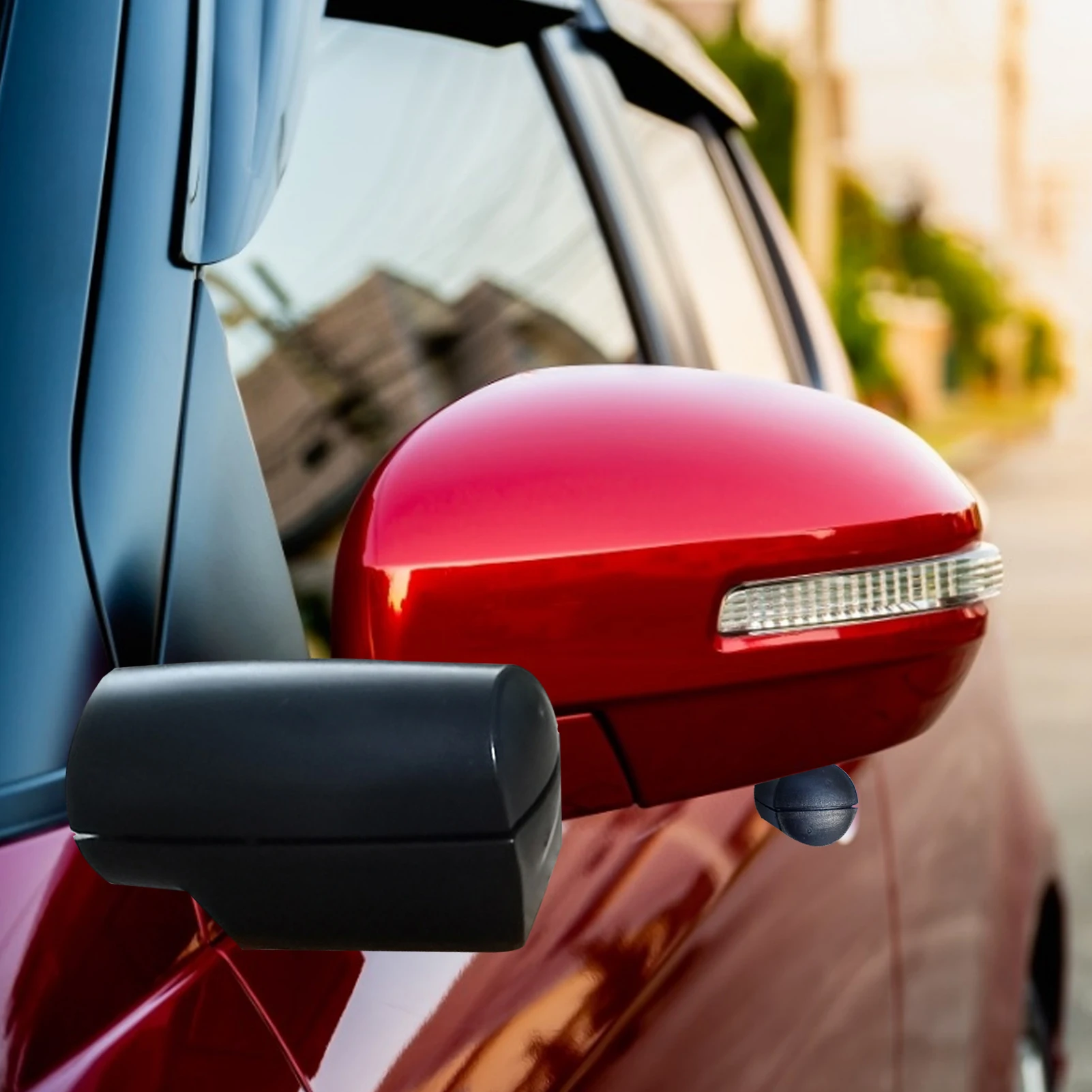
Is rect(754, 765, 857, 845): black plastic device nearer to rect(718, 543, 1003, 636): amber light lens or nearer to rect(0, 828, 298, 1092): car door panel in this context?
rect(718, 543, 1003, 636): amber light lens

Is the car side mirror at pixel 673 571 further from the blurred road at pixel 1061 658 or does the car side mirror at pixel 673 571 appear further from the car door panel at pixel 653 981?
the blurred road at pixel 1061 658

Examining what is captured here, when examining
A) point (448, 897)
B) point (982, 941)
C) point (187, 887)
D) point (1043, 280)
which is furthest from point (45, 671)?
point (1043, 280)

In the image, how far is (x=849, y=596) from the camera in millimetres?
1030

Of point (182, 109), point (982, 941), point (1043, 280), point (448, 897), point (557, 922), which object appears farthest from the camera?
point (1043, 280)

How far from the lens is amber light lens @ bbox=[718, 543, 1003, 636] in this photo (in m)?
1.00

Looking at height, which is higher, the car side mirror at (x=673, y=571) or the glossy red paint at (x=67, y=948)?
the car side mirror at (x=673, y=571)

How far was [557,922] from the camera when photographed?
1170 millimetres

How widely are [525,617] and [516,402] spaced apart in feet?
0.43

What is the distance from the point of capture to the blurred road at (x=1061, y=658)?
Answer: 185 inches

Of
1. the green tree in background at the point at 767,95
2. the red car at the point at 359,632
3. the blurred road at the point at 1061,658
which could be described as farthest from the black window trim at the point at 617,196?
the green tree in background at the point at 767,95

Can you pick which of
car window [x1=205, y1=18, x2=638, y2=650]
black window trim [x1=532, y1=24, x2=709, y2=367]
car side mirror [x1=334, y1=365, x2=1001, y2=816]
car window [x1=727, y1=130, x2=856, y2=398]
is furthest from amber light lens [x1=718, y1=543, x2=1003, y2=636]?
car window [x1=727, y1=130, x2=856, y2=398]

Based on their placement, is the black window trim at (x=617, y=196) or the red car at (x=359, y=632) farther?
the black window trim at (x=617, y=196)

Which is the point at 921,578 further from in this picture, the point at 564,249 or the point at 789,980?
the point at 564,249

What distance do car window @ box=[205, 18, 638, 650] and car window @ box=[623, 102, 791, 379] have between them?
0.20 meters
